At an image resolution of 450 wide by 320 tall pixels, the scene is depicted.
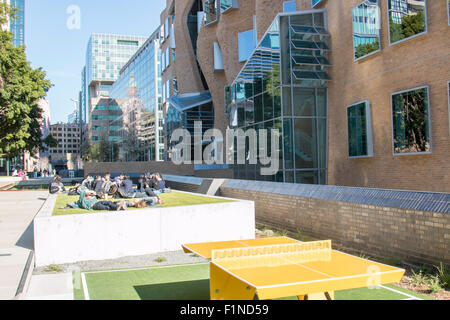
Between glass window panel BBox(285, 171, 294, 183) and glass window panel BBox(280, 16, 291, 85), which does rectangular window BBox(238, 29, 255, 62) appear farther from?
glass window panel BBox(285, 171, 294, 183)

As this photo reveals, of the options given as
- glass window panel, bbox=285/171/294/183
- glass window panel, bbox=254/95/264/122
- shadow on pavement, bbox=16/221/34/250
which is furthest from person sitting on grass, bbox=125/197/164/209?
glass window panel, bbox=254/95/264/122

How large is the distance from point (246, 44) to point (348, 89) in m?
15.6

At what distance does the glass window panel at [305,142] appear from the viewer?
937 inches

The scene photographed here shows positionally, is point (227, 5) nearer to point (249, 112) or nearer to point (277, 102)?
point (249, 112)

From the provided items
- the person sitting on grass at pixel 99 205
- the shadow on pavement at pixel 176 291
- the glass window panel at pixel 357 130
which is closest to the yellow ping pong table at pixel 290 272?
the shadow on pavement at pixel 176 291

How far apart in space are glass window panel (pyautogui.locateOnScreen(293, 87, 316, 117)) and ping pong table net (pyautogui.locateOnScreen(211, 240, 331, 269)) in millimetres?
17906

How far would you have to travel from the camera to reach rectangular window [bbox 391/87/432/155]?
16.0 m

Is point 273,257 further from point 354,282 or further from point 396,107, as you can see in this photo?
point 396,107

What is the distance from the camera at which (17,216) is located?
17453 millimetres

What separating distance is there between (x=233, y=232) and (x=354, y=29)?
13.3 m

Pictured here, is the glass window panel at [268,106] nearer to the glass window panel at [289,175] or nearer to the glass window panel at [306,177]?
the glass window panel at [289,175]

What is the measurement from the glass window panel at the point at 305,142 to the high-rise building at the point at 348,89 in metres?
0.06
